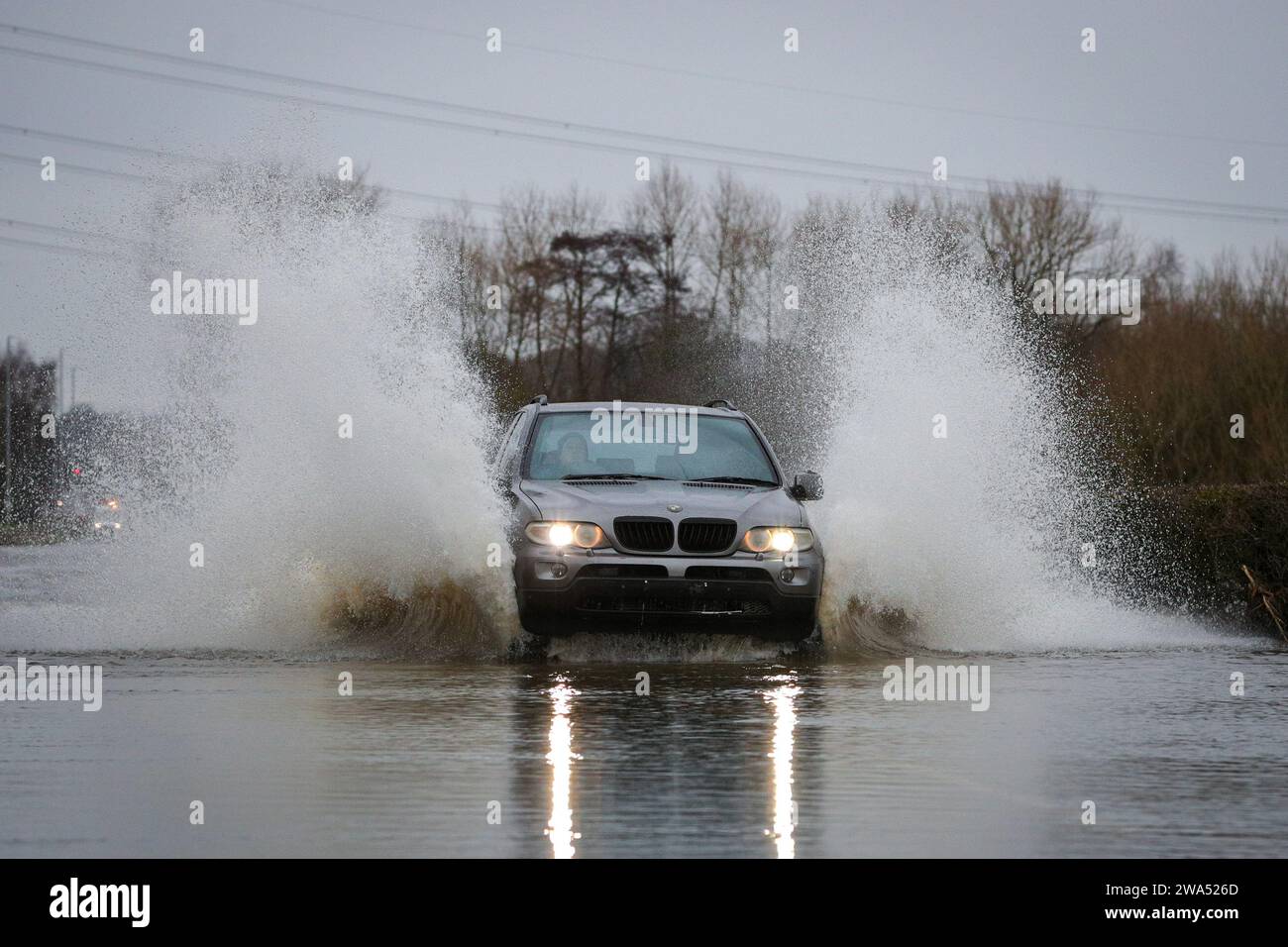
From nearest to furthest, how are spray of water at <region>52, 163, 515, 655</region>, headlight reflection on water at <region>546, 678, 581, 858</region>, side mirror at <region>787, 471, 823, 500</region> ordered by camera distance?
headlight reflection on water at <region>546, 678, 581, 858</region> < side mirror at <region>787, 471, 823, 500</region> < spray of water at <region>52, 163, 515, 655</region>

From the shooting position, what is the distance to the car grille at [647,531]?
42.7 feet

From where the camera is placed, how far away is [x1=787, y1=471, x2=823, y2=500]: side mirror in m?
14.1

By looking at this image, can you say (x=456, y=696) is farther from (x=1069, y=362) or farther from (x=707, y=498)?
(x=1069, y=362)

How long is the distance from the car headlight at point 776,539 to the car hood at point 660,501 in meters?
0.05

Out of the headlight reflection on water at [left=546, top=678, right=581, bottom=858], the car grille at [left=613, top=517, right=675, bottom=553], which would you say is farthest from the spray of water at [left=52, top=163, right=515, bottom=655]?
the headlight reflection on water at [left=546, top=678, right=581, bottom=858]

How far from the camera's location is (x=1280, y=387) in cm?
3688

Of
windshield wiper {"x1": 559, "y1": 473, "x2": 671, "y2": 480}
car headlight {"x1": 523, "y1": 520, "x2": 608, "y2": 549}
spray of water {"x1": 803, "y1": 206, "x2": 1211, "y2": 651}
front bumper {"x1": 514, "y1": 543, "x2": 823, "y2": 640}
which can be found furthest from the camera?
spray of water {"x1": 803, "y1": 206, "x2": 1211, "y2": 651}

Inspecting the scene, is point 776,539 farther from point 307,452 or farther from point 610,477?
point 307,452

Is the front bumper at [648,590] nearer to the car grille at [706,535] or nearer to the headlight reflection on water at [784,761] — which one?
the car grille at [706,535]

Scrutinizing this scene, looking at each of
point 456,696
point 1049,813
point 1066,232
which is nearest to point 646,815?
point 1049,813

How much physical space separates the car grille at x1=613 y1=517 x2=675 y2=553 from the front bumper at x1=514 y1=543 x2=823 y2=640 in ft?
0.41

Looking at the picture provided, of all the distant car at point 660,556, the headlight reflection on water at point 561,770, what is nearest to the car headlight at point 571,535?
the distant car at point 660,556

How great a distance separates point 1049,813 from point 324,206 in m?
12.4

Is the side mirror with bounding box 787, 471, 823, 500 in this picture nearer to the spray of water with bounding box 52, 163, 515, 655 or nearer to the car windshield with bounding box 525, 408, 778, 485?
the car windshield with bounding box 525, 408, 778, 485
